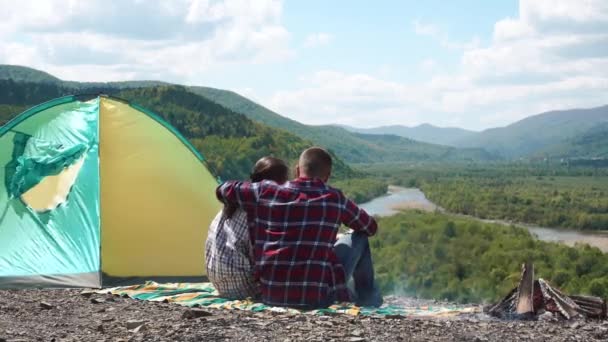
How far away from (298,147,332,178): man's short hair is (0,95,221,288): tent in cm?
293

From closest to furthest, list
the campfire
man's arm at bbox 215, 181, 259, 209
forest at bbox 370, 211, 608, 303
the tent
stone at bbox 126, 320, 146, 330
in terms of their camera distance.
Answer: stone at bbox 126, 320, 146, 330, the campfire, man's arm at bbox 215, 181, 259, 209, the tent, forest at bbox 370, 211, 608, 303

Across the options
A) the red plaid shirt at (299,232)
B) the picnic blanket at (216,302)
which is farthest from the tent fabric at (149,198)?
the red plaid shirt at (299,232)

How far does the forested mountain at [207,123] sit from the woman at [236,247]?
40891 millimetres

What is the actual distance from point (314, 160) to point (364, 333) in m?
1.50

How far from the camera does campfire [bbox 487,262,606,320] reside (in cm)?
607

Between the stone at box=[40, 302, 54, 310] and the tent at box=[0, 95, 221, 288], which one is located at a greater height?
the tent at box=[0, 95, 221, 288]

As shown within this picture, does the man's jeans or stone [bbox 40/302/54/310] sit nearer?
the man's jeans

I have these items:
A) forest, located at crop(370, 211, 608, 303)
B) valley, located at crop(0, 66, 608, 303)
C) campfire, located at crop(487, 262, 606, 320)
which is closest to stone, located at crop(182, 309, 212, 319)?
campfire, located at crop(487, 262, 606, 320)

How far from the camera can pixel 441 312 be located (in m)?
6.43

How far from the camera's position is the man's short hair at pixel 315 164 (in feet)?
20.2

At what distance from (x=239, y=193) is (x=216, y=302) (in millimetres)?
1020

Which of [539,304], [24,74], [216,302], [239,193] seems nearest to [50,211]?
[216,302]

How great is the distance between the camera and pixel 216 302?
661cm

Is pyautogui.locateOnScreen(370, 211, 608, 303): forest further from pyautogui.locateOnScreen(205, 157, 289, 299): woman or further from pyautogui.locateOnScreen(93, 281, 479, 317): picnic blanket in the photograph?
pyautogui.locateOnScreen(205, 157, 289, 299): woman
